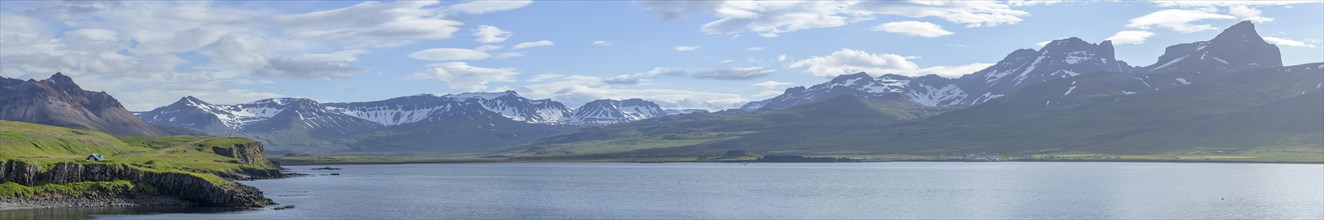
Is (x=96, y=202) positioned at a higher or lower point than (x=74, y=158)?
lower

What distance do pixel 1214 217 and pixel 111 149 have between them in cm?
17982

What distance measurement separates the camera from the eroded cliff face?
4422 inches

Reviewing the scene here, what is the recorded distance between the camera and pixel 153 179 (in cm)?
11756

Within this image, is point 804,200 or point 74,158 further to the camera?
point 74,158

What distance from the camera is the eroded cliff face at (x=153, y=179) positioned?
368 feet

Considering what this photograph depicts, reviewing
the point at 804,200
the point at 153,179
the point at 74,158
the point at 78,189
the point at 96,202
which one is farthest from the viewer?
the point at 74,158

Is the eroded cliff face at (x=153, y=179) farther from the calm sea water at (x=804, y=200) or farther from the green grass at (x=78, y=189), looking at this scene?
the calm sea water at (x=804, y=200)

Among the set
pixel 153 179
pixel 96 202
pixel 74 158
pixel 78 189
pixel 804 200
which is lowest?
pixel 804 200

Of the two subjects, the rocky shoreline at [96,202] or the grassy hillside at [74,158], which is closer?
the rocky shoreline at [96,202]

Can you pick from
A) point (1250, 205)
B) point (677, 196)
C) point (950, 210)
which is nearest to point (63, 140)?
point (677, 196)

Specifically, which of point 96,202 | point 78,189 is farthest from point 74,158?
point 96,202

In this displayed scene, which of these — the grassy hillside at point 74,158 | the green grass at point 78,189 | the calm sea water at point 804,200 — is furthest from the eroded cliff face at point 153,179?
the calm sea water at point 804,200

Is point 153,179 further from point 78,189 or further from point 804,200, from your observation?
point 804,200

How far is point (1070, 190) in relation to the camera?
15350 cm
